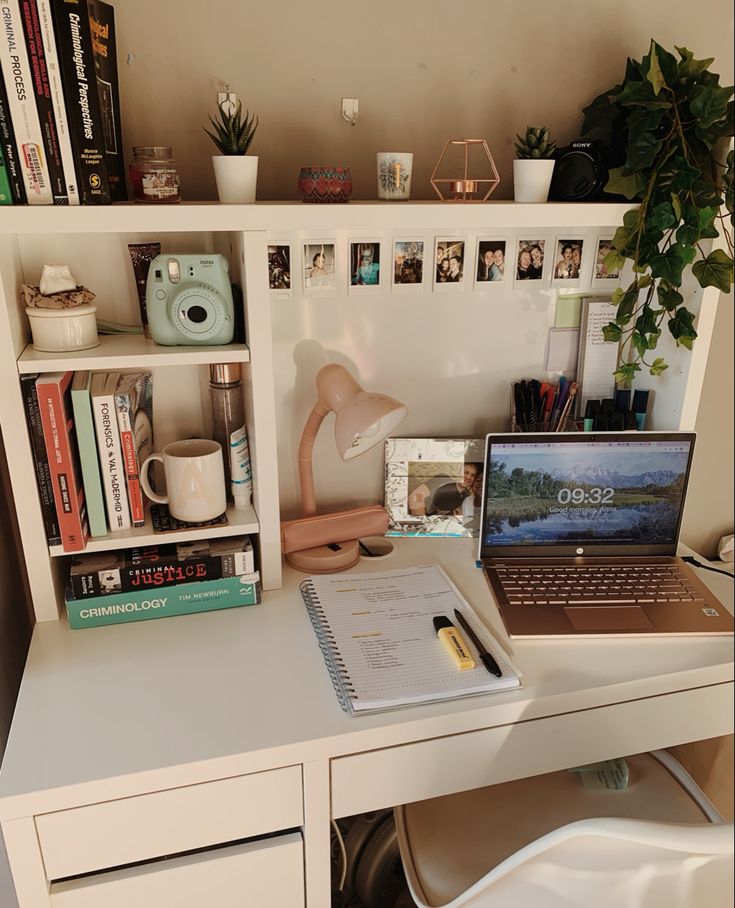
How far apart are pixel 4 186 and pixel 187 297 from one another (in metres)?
0.27

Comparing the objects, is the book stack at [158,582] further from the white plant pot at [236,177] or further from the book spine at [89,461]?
the white plant pot at [236,177]

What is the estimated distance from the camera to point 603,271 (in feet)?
4.61

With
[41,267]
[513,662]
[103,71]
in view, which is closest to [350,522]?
[513,662]

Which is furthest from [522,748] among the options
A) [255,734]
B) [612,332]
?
[612,332]

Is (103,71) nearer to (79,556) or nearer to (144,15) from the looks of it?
(144,15)

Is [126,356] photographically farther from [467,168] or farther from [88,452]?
[467,168]

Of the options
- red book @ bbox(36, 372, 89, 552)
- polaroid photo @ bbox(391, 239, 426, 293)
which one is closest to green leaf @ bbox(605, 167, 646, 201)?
polaroid photo @ bbox(391, 239, 426, 293)

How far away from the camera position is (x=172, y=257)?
1.10 meters

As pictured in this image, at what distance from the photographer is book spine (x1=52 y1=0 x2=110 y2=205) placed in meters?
0.93

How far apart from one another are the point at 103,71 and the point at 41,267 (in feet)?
1.02

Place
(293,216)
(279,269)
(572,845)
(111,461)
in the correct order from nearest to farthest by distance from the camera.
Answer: (572,845)
(293,216)
(111,461)
(279,269)

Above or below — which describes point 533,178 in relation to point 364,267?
above

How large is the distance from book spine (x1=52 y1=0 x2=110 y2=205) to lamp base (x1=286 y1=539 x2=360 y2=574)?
65 cm

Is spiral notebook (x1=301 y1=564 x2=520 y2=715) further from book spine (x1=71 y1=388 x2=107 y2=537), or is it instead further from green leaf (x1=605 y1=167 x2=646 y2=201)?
green leaf (x1=605 y1=167 x2=646 y2=201)
